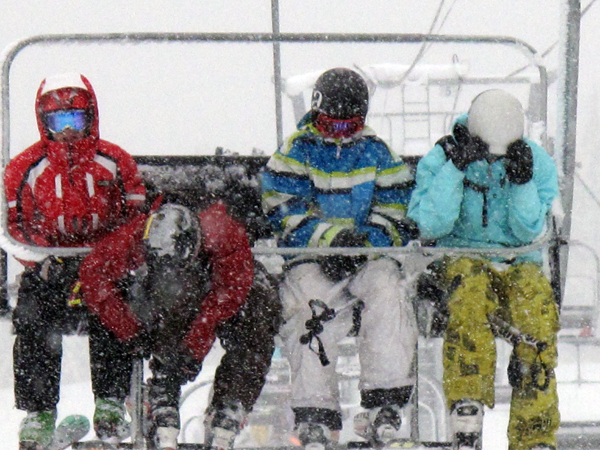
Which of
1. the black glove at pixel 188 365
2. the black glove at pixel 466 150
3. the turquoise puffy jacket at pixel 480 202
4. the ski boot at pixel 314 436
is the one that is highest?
the black glove at pixel 466 150

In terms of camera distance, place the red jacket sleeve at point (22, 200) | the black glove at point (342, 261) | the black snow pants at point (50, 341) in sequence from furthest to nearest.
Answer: the red jacket sleeve at point (22, 200) < the black glove at point (342, 261) < the black snow pants at point (50, 341)

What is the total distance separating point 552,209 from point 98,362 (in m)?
1.84

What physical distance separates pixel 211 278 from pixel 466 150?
3.53ft

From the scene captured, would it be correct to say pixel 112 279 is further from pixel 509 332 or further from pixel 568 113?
pixel 568 113

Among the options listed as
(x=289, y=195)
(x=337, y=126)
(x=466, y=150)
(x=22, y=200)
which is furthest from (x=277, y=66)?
(x=22, y=200)

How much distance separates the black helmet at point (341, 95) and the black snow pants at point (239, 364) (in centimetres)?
80

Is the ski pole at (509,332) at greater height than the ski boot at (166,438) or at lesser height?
greater

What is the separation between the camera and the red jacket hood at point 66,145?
10.9 feet

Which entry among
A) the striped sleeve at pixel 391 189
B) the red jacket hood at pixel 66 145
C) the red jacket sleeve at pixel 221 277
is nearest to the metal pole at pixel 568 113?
the striped sleeve at pixel 391 189

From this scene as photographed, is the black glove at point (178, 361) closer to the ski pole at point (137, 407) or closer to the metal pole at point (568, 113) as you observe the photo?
the ski pole at point (137, 407)

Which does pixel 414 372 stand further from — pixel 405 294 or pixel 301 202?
Answer: pixel 301 202

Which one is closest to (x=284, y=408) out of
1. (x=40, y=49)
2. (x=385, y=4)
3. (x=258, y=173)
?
(x=258, y=173)

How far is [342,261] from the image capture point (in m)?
3.17

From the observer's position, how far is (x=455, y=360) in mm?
2834
